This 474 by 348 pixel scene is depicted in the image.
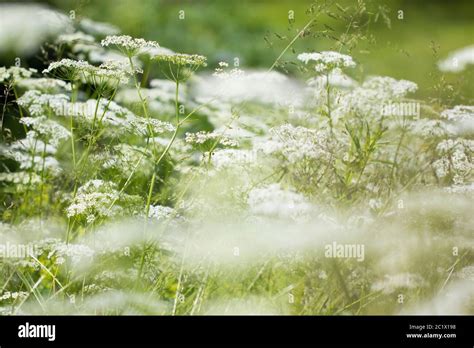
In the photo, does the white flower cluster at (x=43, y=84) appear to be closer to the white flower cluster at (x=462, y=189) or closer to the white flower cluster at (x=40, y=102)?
the white flower cluster at (x=40, y=102)

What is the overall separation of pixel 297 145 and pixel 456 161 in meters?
0.60

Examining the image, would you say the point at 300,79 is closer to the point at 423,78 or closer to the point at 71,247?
the point at 423,78

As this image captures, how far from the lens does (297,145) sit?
88.4 inches

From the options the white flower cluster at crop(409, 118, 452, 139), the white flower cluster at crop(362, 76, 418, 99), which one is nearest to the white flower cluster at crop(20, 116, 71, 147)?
the white flower cluster at crop(362, 76, 418, 99)

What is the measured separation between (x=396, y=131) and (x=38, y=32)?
1.63 metres

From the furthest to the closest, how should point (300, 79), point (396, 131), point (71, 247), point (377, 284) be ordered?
point (300, 79), point (396, 131), point (377, 284), point (71, 247)

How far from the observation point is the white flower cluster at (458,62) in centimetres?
271

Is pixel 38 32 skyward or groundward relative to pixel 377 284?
skyward

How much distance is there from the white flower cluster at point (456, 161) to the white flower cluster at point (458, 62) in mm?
405

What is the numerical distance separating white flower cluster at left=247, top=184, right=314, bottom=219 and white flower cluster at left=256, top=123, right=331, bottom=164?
0.14 m

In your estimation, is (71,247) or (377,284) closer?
(71,247)

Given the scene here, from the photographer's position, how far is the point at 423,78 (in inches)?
104
